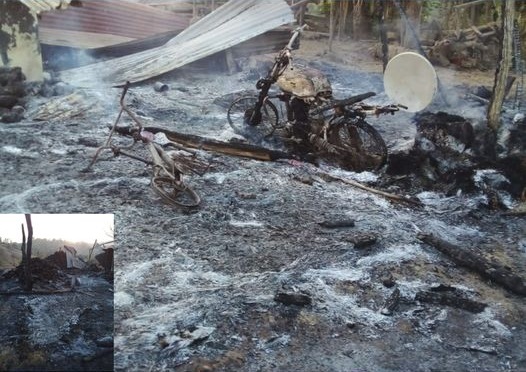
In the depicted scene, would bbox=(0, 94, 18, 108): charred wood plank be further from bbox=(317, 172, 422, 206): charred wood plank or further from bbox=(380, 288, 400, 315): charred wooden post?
bbox=(380, 288, 400, 315): charred wooden post

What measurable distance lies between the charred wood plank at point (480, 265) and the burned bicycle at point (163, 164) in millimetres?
1296

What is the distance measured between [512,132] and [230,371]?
2602mm

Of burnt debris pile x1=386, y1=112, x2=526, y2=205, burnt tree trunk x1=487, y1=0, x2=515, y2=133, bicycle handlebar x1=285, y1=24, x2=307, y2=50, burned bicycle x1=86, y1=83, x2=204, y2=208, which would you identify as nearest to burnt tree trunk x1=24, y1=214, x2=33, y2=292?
burned bicycle x1=86, y1=83, x2=204, y2=208

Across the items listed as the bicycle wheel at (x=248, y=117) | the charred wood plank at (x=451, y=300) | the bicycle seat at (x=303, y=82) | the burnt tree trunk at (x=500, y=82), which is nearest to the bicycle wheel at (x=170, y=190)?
the bicycle wheel at (x=248, y=117)

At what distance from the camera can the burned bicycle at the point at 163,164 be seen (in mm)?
3189

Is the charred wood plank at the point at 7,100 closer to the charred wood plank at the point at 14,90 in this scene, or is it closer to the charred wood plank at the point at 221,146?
the charred wood plank at the point at 14,90

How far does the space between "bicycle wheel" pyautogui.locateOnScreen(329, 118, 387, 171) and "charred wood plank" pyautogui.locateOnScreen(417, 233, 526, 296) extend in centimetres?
66

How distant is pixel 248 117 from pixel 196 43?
0.50 m

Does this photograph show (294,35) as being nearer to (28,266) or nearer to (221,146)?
(221,146)

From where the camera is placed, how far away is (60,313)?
2.50 m

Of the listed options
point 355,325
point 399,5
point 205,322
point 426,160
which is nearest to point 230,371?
point 205,322

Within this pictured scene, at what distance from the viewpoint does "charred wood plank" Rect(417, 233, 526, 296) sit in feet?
10.2

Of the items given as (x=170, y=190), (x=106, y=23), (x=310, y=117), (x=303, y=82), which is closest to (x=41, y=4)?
(x=106, y=23)

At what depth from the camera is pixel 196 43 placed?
3418 mm
